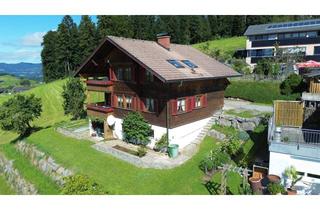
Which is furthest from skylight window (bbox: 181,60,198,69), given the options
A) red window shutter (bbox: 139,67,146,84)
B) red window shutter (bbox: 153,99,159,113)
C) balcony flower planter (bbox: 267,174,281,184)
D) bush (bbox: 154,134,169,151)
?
balcony flower planter (bbox: 267,174,281,184)

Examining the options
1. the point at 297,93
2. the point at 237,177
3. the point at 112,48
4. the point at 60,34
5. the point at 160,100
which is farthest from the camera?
the point at 60,34

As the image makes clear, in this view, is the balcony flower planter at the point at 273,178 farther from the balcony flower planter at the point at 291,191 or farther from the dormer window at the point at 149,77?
Answer: the dormer window at the point at 149,77

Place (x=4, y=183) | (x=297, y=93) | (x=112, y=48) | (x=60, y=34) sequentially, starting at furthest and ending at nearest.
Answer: (x=60, y=34) < (x=297, y=93) < (x=112, y=48) < (x=4, y=183)

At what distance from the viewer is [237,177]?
63.8ft

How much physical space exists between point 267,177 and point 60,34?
7276cm

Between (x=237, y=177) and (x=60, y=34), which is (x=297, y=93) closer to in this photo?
(x=237, y=177)

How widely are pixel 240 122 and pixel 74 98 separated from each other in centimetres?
2023

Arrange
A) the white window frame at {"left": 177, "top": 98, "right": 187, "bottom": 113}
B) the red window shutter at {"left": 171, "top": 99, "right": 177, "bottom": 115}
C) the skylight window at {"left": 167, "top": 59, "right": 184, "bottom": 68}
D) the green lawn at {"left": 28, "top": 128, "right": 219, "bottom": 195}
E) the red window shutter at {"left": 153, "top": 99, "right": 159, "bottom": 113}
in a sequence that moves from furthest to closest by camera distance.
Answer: the skylight window at {"left": 167, "top": 59, "right": 184, "bottom": 68} < the white window frame at {"left": 177, "top": 98, "right": 187, "bottom": 113} < the red window shutter at {"left": 153, "top": 99, "right": 159, "bottom": 113} < the red window shutter at {"left": 171, "top": 99, "right": 177, "bottom": 115} < the green lawn at {"left": 28, "top": 128, "right": 219, "bottom": 195}

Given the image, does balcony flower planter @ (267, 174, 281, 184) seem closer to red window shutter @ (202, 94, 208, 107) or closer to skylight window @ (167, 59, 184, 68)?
red window shutter @ (202, 94, 208, 107)

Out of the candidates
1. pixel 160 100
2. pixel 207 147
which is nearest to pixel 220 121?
pixel 207 147

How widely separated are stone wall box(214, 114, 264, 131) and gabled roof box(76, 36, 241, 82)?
12.9 ft

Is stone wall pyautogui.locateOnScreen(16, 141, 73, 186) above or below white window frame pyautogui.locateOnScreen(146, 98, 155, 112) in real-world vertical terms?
below

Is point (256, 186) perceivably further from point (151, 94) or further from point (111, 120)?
point (111, 120)

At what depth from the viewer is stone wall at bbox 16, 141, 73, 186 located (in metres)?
21.5
